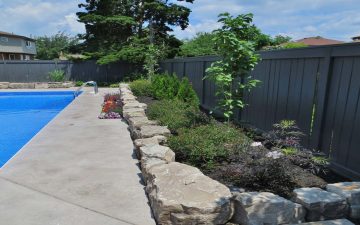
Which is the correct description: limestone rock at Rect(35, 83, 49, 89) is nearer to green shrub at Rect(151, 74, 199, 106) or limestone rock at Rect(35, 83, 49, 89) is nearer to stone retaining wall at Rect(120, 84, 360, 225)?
green shrub at Rect(151, 74, 199, 106)

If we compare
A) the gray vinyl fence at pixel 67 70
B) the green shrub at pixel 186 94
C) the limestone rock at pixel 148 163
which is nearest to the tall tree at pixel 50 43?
the gray vinyl fence at pixel 67 70

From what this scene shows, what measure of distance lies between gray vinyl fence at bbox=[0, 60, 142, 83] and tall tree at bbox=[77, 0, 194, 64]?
1.34 meters

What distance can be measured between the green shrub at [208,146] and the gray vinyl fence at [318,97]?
107cm

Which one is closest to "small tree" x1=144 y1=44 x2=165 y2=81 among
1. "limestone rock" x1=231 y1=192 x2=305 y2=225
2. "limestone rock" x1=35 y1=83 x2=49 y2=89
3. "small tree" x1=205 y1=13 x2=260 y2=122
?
"limestone rock" x1=35 y1=83 x2=49 y2=89

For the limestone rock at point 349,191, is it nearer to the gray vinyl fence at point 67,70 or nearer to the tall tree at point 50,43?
the gray vinyl fence at point 67,70

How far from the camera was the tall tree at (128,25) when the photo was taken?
2028 centimetres

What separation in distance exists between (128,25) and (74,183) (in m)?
19.5

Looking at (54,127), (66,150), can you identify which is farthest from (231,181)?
(54,127)

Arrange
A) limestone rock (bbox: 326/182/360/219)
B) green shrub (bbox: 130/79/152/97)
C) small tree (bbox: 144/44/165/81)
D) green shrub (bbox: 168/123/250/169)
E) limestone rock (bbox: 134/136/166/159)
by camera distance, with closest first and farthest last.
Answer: limestone rock (bbox: 326/182/360/219) < green shrub (bbox: 168/123/250/169) < limestone rock (bbox: 134/136/166/159) < green shrub (bbox: 130/79/152/97) < small tree (bbox: 144/44/165/81)

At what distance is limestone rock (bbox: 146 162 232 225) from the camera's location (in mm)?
2680

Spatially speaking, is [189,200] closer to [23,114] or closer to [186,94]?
[186,94]

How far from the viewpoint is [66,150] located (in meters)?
5.33

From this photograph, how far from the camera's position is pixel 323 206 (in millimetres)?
2783

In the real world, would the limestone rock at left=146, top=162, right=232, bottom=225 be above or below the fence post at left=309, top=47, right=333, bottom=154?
below
